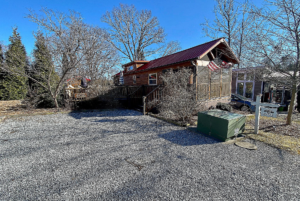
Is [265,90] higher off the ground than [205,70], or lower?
lower

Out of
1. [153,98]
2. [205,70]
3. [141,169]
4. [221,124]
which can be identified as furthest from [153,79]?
[141,169]

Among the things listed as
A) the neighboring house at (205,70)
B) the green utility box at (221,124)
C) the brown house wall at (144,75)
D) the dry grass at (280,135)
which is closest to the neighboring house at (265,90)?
the neighboring house at (205,70)

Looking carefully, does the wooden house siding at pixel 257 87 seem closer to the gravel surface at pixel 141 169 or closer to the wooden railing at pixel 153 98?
Result: the wooden railing at pixel 153 98

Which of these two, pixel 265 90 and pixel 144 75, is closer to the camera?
pixel 144 75

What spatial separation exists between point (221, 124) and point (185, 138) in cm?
112

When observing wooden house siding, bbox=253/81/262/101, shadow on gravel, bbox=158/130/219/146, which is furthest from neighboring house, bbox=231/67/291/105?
shadow on gravel, bbox=158/130/219/146

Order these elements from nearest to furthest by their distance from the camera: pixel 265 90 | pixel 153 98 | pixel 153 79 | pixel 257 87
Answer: pixel 153 98 → pixel 153 79 → pixel 265 90 → pixel 257 87

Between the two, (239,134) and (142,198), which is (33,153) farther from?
(239,134)

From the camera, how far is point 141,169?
2777mm

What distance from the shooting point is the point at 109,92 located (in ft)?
32.3

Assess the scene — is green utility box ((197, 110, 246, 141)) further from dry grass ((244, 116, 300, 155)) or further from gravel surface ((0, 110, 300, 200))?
dry grass ((244, 116, 300, 155))

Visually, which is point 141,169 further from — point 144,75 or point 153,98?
point 144,75

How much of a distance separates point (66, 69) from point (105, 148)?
576 centimetres

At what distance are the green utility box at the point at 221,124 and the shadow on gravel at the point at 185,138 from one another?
24 cm
